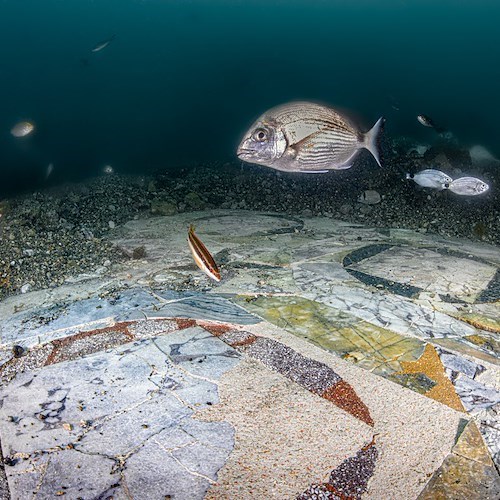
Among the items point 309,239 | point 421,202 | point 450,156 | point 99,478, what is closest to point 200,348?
point 99,478

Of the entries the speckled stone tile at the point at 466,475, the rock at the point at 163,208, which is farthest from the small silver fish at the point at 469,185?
the rock at the point at 163,208

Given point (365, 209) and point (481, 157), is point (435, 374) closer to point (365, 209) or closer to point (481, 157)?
point (365, 209)

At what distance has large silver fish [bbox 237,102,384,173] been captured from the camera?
10.5 feet

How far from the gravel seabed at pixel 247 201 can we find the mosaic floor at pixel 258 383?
5.67 ft

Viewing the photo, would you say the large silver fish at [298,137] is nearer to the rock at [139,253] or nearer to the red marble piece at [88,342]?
the red marble piece at [88,342]

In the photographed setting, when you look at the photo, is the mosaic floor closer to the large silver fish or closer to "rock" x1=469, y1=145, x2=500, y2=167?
the large silver fish

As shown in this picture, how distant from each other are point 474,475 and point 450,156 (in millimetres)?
9033

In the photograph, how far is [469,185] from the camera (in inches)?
238

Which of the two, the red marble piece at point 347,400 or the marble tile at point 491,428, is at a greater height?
the red marble piece at point 347,400

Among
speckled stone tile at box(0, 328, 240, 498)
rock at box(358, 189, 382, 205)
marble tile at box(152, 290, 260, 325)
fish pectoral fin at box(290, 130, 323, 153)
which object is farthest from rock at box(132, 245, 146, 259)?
rock at box(358, 189, 382, 205)

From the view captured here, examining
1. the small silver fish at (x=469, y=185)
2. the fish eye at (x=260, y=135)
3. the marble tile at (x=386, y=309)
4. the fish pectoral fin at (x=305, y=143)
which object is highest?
the fish eye at (x=260, y=135)

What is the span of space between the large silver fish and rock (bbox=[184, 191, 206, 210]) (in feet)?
20.0

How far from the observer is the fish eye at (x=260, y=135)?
3.19m

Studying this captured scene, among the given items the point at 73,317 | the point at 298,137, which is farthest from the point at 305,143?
the point at 73,317
